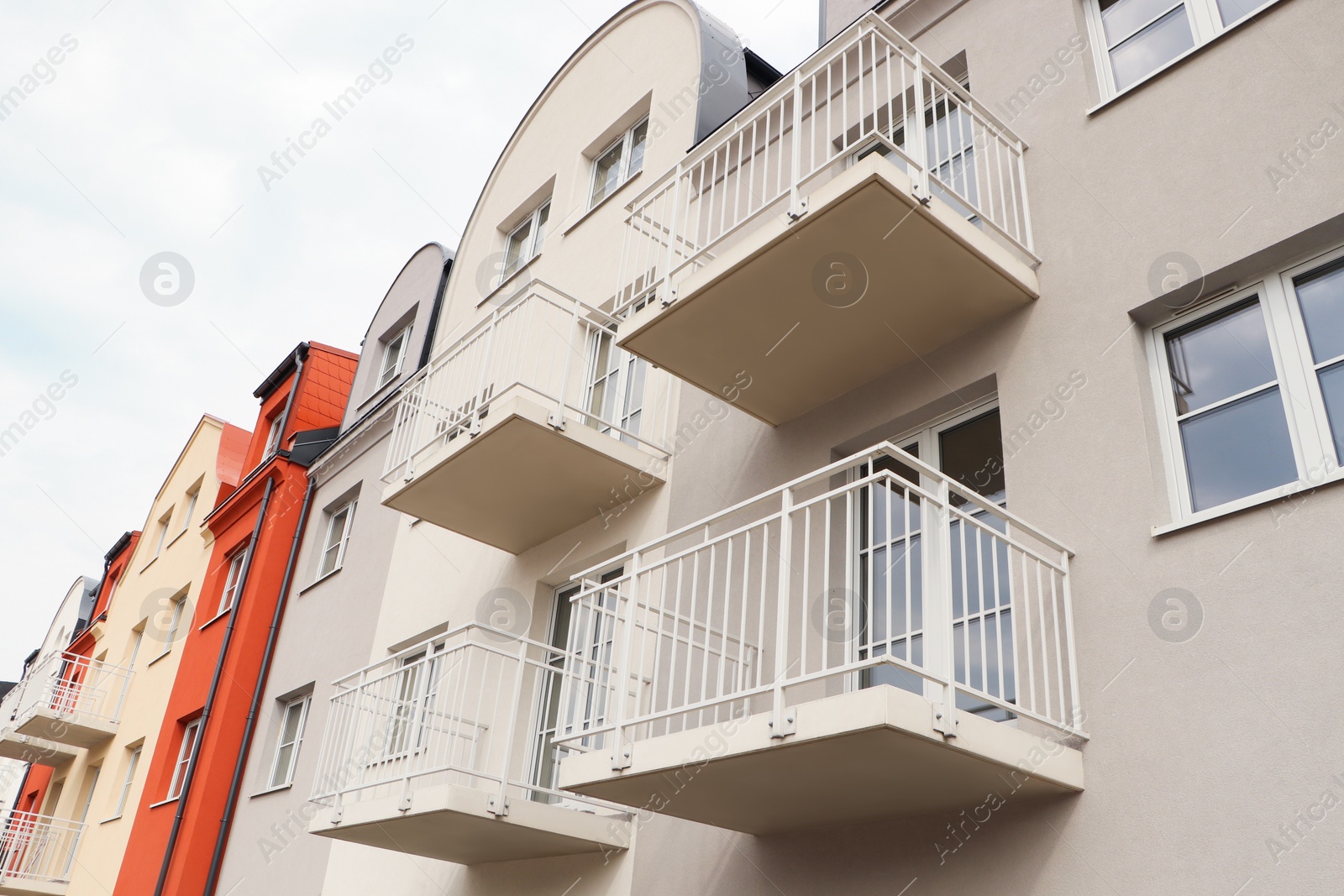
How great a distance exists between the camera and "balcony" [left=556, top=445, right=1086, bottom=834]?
16.1 feet

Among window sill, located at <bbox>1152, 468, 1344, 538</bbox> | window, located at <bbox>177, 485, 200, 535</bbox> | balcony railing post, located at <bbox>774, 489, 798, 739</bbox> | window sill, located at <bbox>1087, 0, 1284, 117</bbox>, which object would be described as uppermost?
window, located at <bbox>177, 485, 200, 535</bbox>

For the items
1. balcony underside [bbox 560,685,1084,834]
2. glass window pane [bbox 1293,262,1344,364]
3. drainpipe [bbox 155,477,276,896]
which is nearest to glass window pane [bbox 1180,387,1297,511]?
glass window pane [bbox 1293,262,1344,364]

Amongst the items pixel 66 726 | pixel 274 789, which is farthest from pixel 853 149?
pixel 66 726

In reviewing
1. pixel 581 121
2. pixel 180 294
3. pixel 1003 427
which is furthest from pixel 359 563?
pixel 1003 427

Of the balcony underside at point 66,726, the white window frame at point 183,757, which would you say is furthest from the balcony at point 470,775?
the balcony underside at point 66,726

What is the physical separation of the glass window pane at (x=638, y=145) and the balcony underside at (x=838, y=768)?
7696 millimetres

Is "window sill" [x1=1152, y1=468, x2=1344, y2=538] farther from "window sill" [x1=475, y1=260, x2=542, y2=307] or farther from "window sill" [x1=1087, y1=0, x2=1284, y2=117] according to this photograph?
"window sill" [x1=475, y1=260, x2=542, y2=307]

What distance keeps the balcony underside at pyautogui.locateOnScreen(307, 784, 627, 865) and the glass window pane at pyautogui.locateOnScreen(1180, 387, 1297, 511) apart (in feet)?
15.7

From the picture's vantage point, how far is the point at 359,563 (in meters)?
14.1

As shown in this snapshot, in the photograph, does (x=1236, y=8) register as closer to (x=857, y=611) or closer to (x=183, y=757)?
(x=857, y=611)

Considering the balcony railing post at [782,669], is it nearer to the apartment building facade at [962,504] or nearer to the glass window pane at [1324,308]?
the apartment building facade at [962,504]

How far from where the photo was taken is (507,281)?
535 inches

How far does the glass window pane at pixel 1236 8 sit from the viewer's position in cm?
638

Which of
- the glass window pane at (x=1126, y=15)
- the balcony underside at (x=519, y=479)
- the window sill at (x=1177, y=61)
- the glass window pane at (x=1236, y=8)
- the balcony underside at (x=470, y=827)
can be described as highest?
the glass window pane at (x=1126, y=15)
